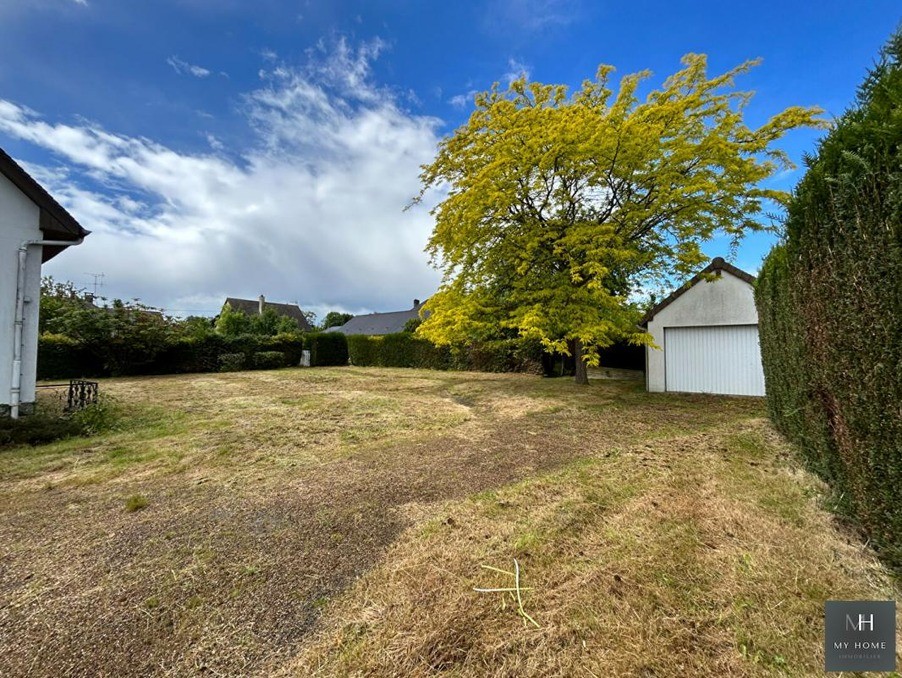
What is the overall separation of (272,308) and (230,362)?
24.5m

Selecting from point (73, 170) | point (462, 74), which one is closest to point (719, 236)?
point (462, 74)

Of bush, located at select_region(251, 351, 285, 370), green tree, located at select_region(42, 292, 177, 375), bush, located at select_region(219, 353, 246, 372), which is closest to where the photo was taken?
green tree, located at select_region(42, 292, 177, 375)

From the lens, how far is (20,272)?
6.10 metres

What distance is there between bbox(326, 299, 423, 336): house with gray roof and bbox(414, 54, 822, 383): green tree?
2769 cm

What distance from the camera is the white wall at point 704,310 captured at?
8984 millimetres

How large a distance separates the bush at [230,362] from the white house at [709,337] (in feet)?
62.5

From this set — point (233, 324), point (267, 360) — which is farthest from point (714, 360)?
point (233, 324)

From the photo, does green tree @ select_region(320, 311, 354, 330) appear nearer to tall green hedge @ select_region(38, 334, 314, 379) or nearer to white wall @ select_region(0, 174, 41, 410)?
tall green hedge @ select_region(38, 334, 314, 379)

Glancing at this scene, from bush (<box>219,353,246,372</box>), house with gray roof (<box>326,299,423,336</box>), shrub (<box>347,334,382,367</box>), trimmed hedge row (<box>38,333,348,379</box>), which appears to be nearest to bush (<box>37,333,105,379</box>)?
trimmed hedge row (<box>38,333,348,379</box>)

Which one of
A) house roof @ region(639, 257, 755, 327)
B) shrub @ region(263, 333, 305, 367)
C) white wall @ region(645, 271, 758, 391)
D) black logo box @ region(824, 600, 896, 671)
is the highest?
house roof @ region(639, 257, 755, 327)

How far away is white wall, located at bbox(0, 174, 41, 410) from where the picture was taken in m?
6.04

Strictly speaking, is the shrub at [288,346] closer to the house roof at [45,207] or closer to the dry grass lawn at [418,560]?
the house roof at [45,207]

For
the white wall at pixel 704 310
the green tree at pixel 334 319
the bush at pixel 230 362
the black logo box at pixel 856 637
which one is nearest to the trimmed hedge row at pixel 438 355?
the white wall at pixel 704 310

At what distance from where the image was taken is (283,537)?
2730 millimetres
